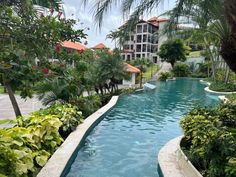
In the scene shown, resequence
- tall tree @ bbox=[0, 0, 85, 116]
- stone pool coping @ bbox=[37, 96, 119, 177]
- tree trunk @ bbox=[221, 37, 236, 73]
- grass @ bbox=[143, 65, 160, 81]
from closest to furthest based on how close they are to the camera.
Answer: tall tree @ bbox=[0, 0, 85, 116]
stone pool coping @ bbox=[37, 96, 119, 177]
tree trunk @ bbox=[221, 37, 236, 73]
grass @ bbox=[143, 65, 160, 81]

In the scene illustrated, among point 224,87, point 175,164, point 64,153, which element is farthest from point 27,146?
point 224,87

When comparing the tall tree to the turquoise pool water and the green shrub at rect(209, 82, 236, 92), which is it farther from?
the green shrub at rect(209, 82, 236, 92)

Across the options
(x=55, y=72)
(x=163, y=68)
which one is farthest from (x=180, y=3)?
(x=163, y=68)

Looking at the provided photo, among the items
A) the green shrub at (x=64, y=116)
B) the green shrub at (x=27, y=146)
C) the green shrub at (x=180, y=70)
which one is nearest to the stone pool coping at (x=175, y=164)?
the green shrub at (x=27, y=146)

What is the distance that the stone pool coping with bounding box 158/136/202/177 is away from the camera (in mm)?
6520

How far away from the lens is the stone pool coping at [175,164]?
652cm

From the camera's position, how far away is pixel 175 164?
730 cm

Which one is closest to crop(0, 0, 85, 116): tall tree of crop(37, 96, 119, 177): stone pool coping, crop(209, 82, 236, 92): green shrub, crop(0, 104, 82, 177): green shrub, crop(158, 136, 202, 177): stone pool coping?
crop(0, 104, 82, 177): green shrub

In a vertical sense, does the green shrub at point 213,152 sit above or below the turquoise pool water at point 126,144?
above

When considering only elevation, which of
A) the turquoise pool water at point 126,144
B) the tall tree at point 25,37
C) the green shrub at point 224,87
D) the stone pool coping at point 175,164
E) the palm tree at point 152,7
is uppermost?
the palm tree at point 152,7

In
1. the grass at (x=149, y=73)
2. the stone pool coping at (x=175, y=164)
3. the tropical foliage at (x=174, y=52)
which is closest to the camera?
the stone pool coping at (x=175, y=164)

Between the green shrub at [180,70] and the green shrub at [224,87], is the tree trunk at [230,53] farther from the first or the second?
the green shrub at [180,70]

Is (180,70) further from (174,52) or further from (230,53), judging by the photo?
(230,53)

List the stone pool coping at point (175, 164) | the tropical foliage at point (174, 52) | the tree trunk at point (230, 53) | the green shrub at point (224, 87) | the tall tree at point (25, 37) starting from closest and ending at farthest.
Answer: the tall tree at point (25, 37)
the stone pool coping at point (175, 164)
the tree trunk at point (230, 53)
the green shrub at point (224, 87)
the tropical foliage at point (174, 52)
